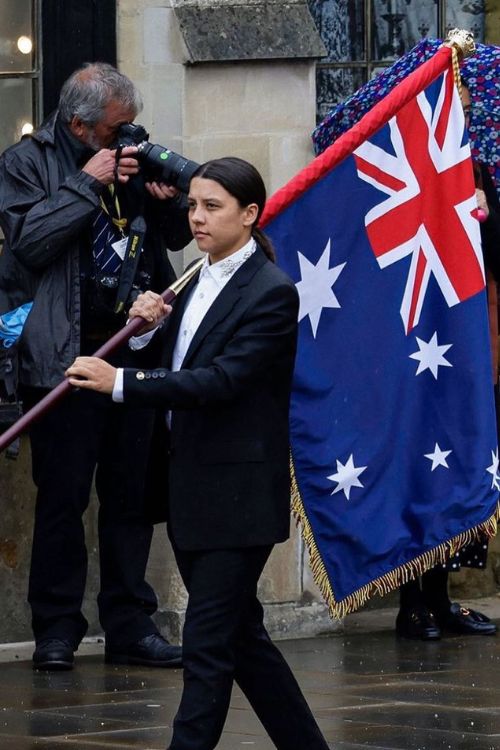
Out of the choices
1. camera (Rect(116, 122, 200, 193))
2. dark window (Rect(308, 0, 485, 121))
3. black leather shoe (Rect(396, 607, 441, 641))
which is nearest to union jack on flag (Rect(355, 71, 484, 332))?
camera (Rect(116, 122, 200, 193))

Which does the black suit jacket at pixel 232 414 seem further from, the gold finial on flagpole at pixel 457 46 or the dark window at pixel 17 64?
the dark window at pixel 17 64

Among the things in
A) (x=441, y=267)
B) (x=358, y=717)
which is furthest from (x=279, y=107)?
(x=358, y=717)

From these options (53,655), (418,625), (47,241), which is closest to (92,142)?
(47,241)

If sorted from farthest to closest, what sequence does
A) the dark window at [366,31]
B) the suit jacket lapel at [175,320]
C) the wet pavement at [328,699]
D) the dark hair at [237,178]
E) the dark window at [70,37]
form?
1. the dark window at [366,31]
2. the dark window at [70,37]
3. the wet pavement at [328,699]
4. the suit jacket lapel at [175,320]
5. the dark hair at [237,178]

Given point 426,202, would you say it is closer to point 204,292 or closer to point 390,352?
point 390,352

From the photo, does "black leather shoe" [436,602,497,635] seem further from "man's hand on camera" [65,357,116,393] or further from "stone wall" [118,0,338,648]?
"man's hand on camera" [65,357,116,393]

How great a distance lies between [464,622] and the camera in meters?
8.48

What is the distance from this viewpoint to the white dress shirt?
18.4ft

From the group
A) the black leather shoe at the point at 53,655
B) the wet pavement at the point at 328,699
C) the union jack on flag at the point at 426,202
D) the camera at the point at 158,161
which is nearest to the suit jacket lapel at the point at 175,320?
the wet pavement at the point at 328,699

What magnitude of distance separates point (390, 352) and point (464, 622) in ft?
6.11

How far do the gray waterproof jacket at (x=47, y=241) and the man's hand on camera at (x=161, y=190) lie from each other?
0.46ft

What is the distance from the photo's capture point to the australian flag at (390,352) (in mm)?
6836

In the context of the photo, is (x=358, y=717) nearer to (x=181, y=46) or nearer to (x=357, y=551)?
(x=357, y=551)

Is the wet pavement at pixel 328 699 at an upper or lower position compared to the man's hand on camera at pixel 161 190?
lower
